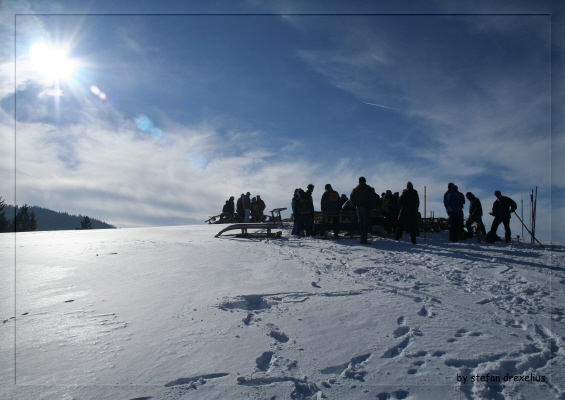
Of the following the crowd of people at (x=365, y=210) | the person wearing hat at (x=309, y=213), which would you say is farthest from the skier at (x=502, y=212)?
the person wearing hat at (x=309, y=213)

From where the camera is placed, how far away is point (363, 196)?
33.0 ft

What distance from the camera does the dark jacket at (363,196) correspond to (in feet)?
32.9

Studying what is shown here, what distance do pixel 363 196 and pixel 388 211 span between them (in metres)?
3.62

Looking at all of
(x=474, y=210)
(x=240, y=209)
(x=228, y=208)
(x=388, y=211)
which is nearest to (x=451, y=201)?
(x=474, y=210)

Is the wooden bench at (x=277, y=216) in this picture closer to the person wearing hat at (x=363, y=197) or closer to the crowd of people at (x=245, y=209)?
the crowd of people at (x=245, y=209)

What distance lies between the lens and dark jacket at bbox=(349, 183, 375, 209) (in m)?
10.0

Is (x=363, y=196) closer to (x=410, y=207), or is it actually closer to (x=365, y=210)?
(x=365, y=210)

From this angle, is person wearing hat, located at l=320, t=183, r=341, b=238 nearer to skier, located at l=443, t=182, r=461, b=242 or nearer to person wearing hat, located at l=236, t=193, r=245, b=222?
skier, located at l=443, t=182, r=461, b=242

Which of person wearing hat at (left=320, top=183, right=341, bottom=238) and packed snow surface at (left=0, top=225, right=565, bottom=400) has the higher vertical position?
person wearing hat at (left=320, top=183, right=341, bottom=238)

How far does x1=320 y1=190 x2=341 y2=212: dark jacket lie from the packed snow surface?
636 cm

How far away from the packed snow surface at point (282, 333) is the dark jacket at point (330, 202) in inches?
250

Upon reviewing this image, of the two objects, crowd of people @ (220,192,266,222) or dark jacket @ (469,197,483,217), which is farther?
crowd of people @ (220,192,266,222)

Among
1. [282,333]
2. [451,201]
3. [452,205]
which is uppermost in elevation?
[451,201]

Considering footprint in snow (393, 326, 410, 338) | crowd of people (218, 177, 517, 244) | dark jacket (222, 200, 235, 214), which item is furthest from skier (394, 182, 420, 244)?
dark jacket (222, 200, 235, 214)
